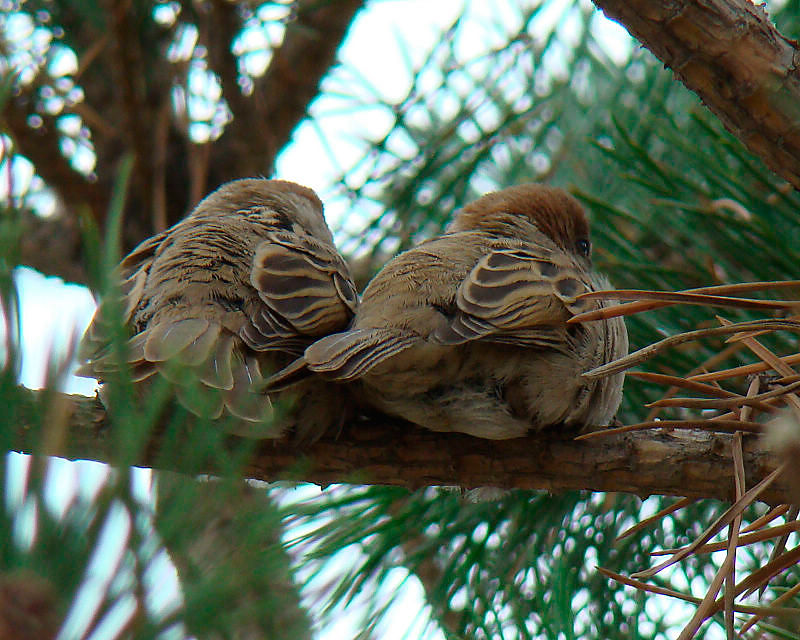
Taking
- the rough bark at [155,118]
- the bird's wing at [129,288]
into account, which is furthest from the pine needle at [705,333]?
the rough bark at [155,118]

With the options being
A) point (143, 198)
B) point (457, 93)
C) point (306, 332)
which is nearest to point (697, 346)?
point (306, 332)

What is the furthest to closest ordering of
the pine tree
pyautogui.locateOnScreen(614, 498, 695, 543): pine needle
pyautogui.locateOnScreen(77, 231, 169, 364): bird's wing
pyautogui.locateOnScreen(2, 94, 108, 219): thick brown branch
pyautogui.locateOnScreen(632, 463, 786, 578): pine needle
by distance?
pyautogui.locateOnScreen(2, 94, 108, 219): thick brown branch < pyautogui.locateOnScreen(77, 231, 169, 364): bird's wing < pyautogui.locateOnScreen(614, 498, 695, 543): pine needle < pyautogui.locateOnScreen(632, 463, 786, 578): pine needle < the pine tree

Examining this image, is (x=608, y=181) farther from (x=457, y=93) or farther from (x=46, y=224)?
(x=46, y=224)

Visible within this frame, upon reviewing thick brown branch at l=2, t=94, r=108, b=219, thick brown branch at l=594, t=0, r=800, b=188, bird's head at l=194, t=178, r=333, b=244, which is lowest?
thick brown branch at l=594, t=0, r=800, b=188

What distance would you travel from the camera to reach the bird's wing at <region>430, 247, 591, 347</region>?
1691 millimetres

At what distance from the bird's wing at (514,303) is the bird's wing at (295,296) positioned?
27 centimetres

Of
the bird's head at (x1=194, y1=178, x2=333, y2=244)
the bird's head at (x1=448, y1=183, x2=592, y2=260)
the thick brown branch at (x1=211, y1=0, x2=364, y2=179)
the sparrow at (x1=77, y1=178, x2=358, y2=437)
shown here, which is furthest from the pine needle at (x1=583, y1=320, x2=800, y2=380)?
the thick brown branch at (x1=211, y1=0, x2=364, y2=179)

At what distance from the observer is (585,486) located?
162 cm

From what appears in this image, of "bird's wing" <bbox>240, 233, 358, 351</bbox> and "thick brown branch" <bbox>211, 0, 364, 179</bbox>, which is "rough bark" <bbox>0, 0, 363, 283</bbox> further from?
"bird's wing" <bbox>240, 233, 358, 351</bbox>

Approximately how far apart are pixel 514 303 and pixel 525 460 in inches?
11.5

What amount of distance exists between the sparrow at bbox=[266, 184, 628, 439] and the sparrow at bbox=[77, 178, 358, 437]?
9cm

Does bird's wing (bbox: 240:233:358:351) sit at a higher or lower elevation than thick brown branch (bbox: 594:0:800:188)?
higher

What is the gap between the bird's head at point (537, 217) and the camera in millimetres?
2461

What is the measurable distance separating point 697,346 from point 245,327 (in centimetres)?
94
